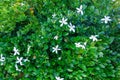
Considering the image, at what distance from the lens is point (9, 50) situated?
298 cm

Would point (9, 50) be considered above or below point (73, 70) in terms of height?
above

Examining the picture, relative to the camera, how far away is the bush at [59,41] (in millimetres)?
2869

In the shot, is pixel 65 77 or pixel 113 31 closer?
pixel 65 77

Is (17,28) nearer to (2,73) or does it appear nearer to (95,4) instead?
(2,73)

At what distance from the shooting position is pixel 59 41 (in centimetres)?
289

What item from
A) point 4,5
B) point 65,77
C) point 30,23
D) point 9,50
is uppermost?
point 4,5

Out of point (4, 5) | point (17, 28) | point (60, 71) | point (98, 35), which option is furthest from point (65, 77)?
point (4, 5)

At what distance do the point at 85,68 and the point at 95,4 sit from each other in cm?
68

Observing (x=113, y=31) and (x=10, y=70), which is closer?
(x=10, y=70)

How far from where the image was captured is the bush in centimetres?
287

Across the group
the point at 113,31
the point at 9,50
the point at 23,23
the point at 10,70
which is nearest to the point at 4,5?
the point at 23,23

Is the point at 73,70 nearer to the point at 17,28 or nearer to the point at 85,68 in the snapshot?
the point at 85,68

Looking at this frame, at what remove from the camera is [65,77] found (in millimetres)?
2922

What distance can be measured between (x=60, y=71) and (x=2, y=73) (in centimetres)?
59
